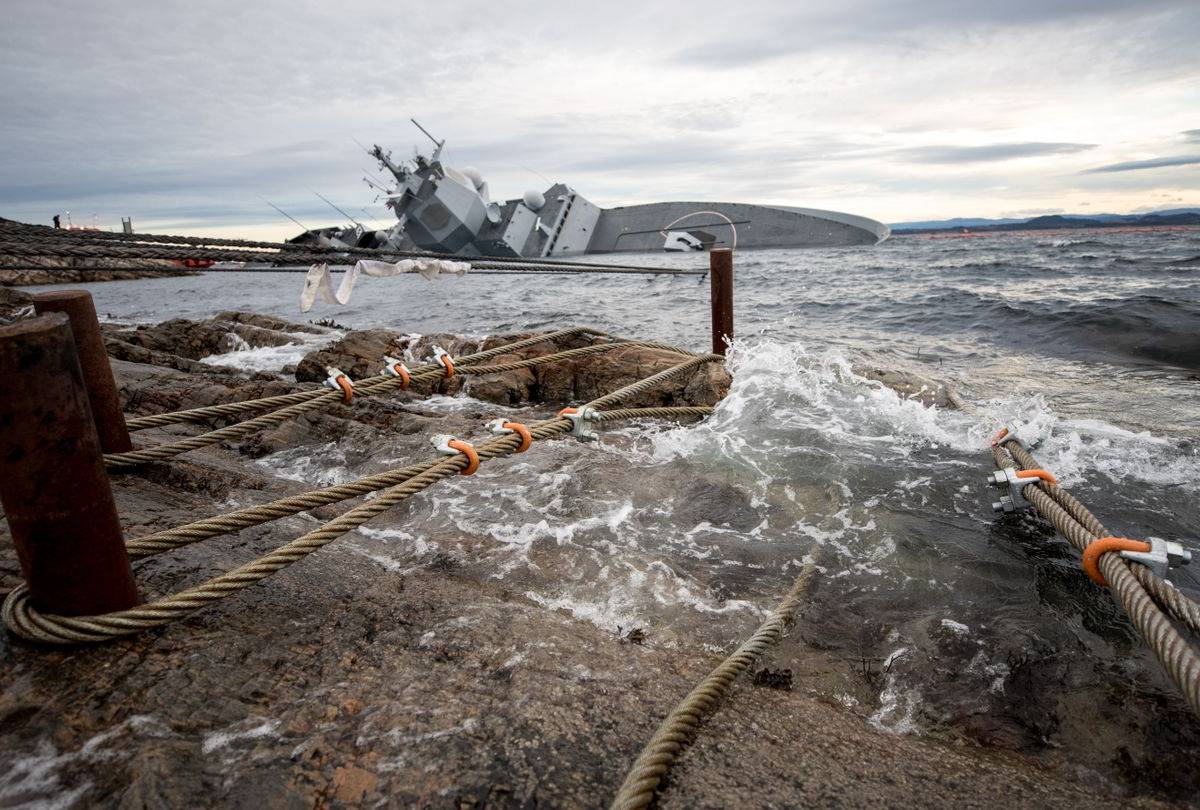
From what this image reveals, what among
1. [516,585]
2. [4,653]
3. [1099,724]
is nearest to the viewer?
[4,653]

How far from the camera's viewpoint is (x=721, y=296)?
6715 millimetres

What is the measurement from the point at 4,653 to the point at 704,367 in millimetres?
5596

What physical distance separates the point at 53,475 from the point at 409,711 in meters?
1.19

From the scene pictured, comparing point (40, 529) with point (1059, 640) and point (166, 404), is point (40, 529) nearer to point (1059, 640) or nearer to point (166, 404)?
point (1059, 640)

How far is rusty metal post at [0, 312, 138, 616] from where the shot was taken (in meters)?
1.56

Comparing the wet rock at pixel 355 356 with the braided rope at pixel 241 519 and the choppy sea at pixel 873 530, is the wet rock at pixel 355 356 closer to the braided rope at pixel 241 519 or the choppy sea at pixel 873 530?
the choppy sea at pixel 873 530

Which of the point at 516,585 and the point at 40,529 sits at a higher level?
the point at 40,529

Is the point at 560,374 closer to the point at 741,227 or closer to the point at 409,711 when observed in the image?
the point at 409,711

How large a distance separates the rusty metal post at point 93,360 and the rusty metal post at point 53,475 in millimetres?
1488

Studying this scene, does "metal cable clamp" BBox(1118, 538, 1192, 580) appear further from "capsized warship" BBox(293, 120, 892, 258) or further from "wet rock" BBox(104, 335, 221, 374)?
"capsized warship" BBox(293, 120, 892, 258)

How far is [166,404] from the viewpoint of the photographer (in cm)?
552

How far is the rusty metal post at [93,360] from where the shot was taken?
2.94 m

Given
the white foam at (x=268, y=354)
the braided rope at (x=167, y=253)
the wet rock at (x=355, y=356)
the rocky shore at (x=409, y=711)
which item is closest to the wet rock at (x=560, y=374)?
the wet rock at (x=355, y=356)

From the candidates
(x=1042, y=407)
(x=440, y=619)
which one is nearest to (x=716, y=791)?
(x=440, y=619)
